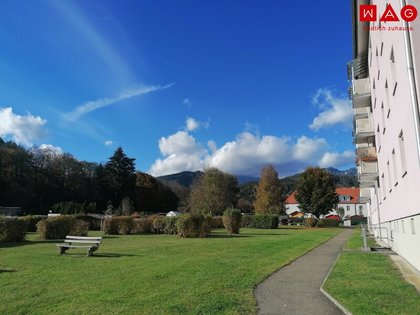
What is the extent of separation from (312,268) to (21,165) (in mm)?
85252

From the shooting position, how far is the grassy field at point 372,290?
6.83 m

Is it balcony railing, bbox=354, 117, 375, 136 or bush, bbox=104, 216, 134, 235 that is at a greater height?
balcony railing, bbox=354, 117, 375, 136

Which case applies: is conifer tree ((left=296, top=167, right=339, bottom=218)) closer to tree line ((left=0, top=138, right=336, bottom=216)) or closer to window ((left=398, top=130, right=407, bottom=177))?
tree line ((left=0, top=138, right=336, bottom=216))

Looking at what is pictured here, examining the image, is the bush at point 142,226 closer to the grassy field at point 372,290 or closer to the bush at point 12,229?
the bush at point 12,229

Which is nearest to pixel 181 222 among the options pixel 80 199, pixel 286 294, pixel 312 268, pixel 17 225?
pixel 17 225

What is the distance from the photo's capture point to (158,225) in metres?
34.5

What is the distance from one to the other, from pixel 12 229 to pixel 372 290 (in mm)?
20823

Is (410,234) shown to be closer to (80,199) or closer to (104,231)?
(104,231)

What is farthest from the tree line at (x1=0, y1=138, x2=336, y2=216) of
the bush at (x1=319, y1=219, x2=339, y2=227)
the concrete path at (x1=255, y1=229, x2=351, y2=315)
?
the concrete path at (x1=255, y1=229, x2=351, y2=315)

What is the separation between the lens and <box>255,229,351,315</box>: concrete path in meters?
7.09

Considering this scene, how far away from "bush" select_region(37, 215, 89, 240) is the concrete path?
57.4 ft

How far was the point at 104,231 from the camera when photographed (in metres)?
33.0

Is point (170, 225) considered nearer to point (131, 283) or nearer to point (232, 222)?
point (232, 222)

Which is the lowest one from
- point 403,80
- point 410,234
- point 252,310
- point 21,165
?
point 252,310
